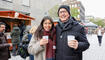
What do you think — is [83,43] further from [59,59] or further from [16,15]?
[16,15]

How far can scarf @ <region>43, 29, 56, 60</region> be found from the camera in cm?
254

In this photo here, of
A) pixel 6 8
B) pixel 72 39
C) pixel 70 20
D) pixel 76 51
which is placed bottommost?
pixel 76 51

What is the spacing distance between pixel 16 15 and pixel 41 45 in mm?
8057

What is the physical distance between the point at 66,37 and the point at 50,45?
0.39 metres

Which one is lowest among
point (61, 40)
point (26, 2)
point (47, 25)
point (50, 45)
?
point (50, 45)

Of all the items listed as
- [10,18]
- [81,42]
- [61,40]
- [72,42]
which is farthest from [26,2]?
[72,42]

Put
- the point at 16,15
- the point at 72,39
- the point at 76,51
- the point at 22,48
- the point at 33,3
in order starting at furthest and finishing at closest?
the point at 33,3 < the point at 16,15 < the point at 22,48 < the point at 76,51 < the point at 72,39

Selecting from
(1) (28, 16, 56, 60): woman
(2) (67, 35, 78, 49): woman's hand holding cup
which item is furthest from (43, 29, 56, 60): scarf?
(2) (67, 35, 78, 49): woman's hand holding cup

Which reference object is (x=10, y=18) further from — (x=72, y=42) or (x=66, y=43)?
(x=72, y=42)

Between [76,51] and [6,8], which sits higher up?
[6,8]

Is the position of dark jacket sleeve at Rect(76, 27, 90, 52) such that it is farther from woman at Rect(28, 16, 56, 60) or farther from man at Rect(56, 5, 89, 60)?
woman at Rect(28, 16, 56, 60)

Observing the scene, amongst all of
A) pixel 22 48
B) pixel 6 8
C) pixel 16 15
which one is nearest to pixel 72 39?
pixel 22 48

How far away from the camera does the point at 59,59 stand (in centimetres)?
245

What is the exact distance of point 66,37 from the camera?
7.73 feet
